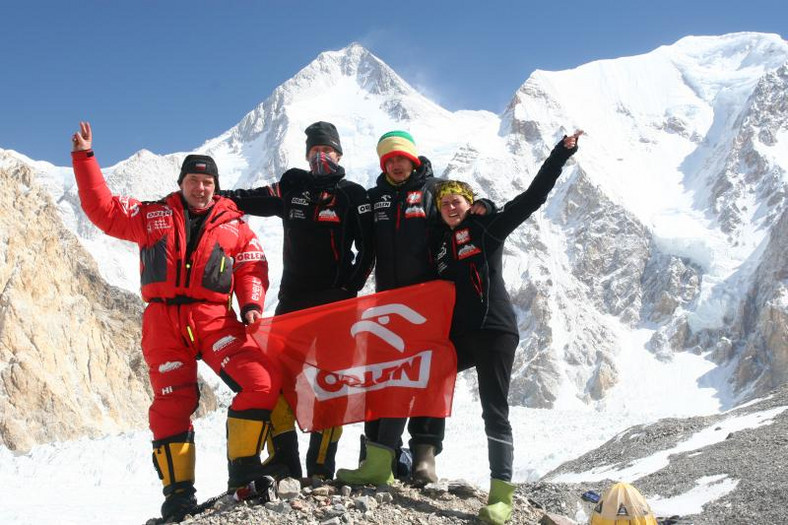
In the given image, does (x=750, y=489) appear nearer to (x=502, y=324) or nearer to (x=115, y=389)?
(x=502, y=324)

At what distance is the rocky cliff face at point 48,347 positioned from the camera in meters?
32.4

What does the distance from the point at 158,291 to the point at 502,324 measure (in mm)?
2785

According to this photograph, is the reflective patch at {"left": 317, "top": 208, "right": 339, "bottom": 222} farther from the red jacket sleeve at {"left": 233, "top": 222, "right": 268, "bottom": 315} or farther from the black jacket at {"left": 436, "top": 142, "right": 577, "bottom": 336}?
the black jacket at {"left": 436, "top": 142, "right": 577, "bottom": 336}

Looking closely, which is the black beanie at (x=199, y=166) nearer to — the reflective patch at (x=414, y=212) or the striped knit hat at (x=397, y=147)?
the striped knit hat at (x=397, y=147)

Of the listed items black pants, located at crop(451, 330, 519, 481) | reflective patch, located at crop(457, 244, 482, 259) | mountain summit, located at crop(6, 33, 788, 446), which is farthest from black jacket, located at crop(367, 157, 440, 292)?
mountain summit, located at crop(6, 33, 788, 446)

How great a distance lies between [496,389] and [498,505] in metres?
0.90

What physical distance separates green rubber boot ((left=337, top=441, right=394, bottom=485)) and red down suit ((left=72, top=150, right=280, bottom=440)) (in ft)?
2.93

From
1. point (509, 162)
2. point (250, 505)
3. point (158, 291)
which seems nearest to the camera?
point (250, 505)

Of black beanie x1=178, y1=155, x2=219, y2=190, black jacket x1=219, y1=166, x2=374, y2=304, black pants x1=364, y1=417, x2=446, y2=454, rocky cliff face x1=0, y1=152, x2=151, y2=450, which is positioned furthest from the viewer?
rocky cliff face x1=0, y1=152, x2=151, y2=450

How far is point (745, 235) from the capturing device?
147 meters

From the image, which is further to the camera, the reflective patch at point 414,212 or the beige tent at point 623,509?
the reflective patch at point 414,212

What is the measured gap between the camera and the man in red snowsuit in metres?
6.03

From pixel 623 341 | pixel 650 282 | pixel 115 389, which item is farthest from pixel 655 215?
pixel 115 389

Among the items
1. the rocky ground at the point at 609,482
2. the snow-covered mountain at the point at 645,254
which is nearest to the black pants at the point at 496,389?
the rocky ground at the point at 609,482
